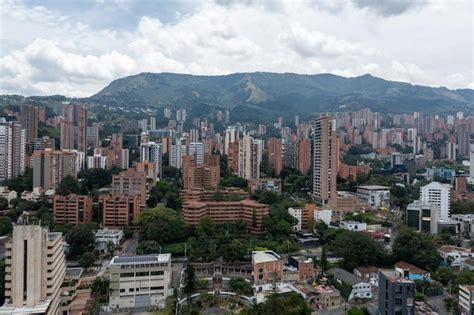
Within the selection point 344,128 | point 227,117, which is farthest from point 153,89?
point 344,128

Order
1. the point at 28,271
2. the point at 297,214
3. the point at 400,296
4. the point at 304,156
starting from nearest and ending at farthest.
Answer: the point at 28,271
the point at 400,296
the point at 297,214
the point at 304,156

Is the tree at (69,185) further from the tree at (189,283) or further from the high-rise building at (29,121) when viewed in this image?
the tree at (189,283)

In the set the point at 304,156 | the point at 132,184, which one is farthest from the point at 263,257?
the point at 304,156

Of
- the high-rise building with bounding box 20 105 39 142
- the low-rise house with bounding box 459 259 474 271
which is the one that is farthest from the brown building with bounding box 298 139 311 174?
the high-rise building with bounding box 20 105 39 142

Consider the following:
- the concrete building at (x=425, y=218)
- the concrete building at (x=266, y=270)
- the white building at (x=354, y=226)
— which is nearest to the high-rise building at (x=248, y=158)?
the white building at (x=354, y=226)

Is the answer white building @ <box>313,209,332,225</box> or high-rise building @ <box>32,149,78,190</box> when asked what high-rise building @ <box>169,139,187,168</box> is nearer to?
high-rise building @ <box>32,149,78,190</box>

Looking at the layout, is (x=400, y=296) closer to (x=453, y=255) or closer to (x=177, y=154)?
(x=453, y=255)
